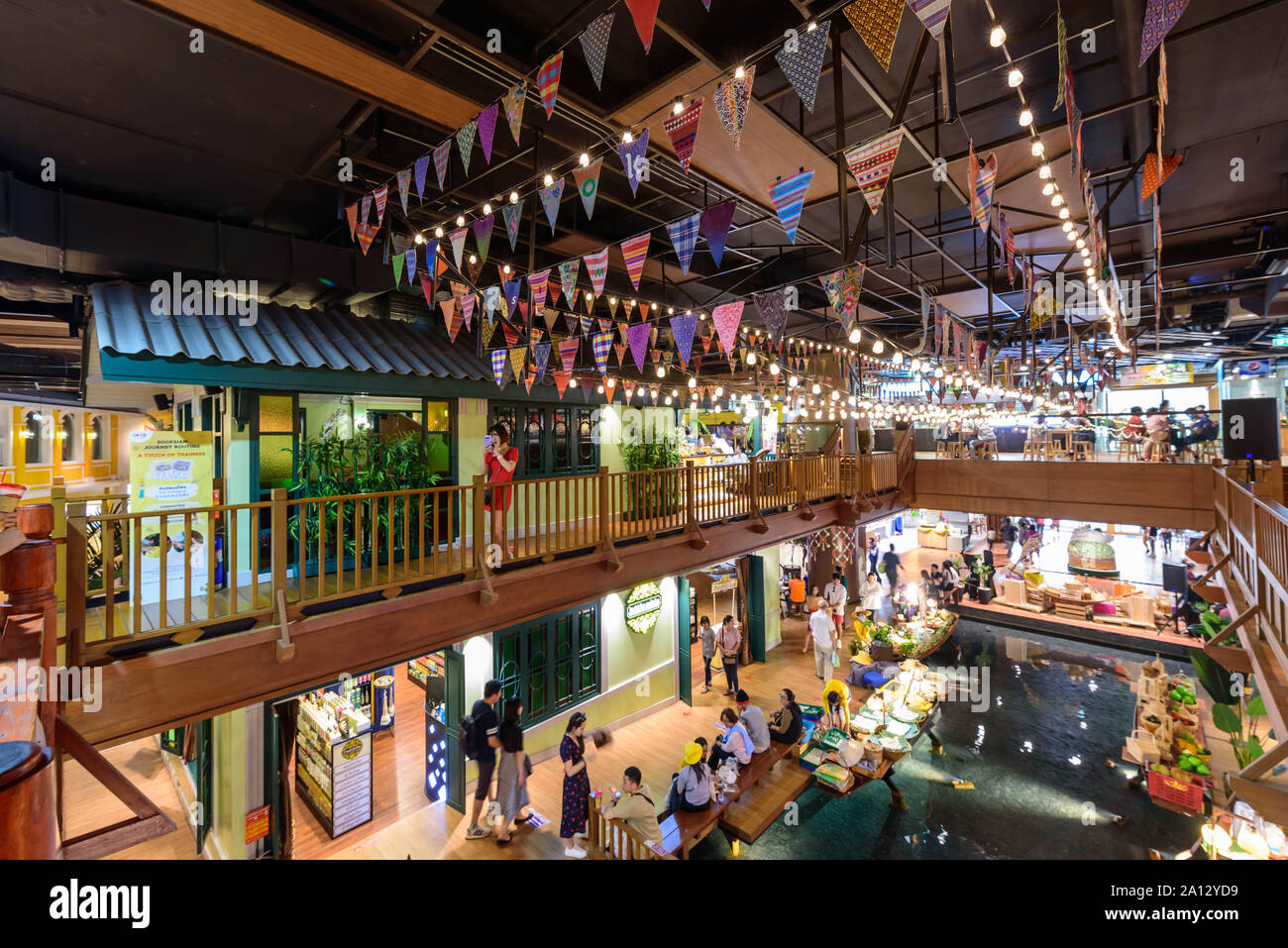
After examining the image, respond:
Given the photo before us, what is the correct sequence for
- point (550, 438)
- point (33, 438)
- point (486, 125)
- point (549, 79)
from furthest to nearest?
point (33, 438) < point (550, 438) < point (486, 125) < point (549, 79)

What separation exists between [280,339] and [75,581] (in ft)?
12.9

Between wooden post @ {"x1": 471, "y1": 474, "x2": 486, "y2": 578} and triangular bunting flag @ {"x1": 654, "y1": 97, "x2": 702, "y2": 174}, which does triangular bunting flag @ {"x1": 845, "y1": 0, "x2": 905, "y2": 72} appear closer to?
triangular bunting flag @ {"x1": 654, "y1": 97, "x2": 702, "y2": 174}

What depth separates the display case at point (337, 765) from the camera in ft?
23.0

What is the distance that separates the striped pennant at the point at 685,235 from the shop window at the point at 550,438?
204 inches

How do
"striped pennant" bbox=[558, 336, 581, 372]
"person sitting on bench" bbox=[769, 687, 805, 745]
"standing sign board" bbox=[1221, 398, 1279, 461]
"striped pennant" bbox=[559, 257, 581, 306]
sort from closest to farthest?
"striped pennant" bbox=[559, 257, 581, 306] → "striped pennant" bbox=[558, 336, 581, 372] → "person sitting on bench" bbox=[769, 687, 805, 745] → "standing sign board" bbox=[1221, 398, 1279, 461]

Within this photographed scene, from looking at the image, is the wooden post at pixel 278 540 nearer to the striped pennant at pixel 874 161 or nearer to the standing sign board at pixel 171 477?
the standing sign board at pixel 171 477

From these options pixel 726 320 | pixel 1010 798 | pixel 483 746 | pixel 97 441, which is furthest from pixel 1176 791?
pixel 97 441

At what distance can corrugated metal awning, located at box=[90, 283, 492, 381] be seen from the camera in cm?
546

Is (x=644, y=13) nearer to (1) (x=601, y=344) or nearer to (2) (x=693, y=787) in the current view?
(1) (x=601, y=344)

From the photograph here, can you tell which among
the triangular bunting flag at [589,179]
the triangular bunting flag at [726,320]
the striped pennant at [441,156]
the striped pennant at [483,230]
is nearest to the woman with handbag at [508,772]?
the triangular bunting flag at [726,320]

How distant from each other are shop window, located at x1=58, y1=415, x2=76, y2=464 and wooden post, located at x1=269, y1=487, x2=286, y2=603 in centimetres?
1433

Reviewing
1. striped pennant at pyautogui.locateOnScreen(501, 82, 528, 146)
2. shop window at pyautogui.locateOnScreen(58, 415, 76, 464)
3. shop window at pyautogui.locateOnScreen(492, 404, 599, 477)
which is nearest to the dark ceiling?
striped pennant at pyautogui.locateOnScreen(501, 82, 528, 146)

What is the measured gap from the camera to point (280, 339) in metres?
6.41
